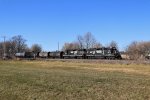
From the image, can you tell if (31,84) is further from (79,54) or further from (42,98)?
(79,54)

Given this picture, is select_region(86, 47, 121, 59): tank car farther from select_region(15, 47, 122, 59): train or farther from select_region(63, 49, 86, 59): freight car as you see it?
select_region(63, 49, 86, 59): freight car

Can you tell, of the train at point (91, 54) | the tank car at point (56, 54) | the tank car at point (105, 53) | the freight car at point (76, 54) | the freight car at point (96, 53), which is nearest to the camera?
the tank car at point (105, 53)

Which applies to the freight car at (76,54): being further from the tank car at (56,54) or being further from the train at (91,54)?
the tank car at (56,54)

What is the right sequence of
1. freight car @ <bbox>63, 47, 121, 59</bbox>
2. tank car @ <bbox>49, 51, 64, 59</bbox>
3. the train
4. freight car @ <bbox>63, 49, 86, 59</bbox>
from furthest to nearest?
1. tank car @ <bbox>49, 51, 64, 59</bbox>
2. freight car @ <bbox>63, 49, 86, 59</bbox>
3. the train
4. freight car @ <bbox>63, 47, 121, 59</bbox>

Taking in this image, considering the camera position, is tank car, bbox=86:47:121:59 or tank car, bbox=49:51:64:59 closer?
tank car, bbox=86:47:121:59

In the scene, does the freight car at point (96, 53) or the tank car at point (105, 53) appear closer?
the tank car at point (105, 53)

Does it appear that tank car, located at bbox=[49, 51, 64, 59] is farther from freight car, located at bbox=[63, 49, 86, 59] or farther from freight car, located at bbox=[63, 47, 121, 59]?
freight car, located at bbox=[63, 47, 121, 59]

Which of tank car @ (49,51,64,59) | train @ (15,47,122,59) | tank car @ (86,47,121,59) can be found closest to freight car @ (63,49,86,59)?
train @ (15,47,122,59)

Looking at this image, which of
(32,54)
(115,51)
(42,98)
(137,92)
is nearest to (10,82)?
(42,98)

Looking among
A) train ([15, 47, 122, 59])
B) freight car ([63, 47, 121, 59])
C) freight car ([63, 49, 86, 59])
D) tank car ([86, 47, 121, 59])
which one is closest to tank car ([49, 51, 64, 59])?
train ([15, 47, 122, 59])

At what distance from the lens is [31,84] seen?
693 inches

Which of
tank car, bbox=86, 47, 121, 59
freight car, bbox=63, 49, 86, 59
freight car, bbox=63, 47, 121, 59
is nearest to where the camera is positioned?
tank car, bbox=86, 47, 121, 59

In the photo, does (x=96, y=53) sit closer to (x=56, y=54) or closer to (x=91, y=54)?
(x=91, y=54)

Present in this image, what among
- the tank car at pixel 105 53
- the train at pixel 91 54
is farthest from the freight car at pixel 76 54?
the tank car at pixel 105 53
